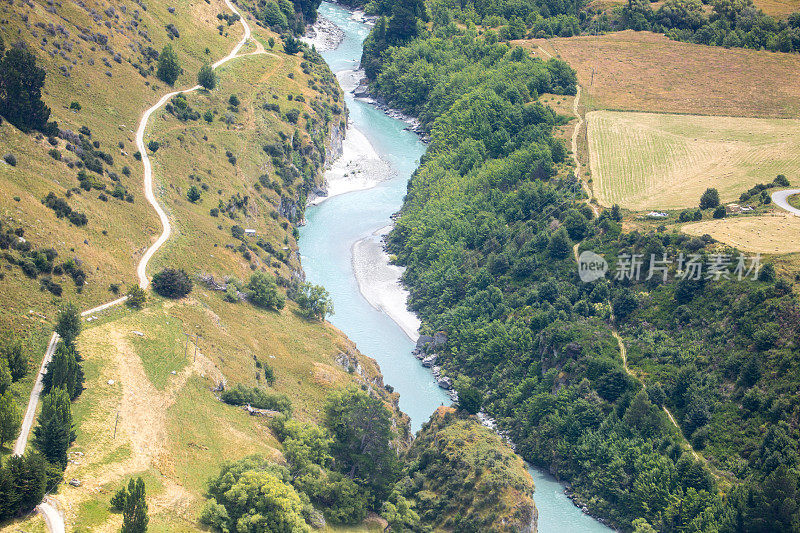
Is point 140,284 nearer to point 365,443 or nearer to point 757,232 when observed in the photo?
point 365,443

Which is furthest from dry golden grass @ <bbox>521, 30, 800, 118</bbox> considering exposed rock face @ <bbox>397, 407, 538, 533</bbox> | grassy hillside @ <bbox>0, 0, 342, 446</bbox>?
exposed rock face @ <bbox>397, 407, 538, 533</bbox>

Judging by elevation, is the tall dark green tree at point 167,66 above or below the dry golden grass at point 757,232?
below

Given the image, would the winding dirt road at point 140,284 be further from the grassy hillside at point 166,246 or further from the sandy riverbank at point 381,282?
the sandy riverbank at point 381,282

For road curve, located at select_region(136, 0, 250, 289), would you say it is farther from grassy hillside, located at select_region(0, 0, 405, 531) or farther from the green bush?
the green bush

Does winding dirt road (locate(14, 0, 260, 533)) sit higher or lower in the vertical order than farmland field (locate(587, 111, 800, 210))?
lower

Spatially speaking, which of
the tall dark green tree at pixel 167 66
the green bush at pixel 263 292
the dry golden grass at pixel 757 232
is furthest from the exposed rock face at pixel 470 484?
the tall dark green tree at pixel 167 66

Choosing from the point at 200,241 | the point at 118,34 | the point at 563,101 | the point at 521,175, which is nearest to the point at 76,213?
→ the point at 200,241

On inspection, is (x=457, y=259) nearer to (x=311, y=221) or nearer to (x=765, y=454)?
(x=311, y=221)
